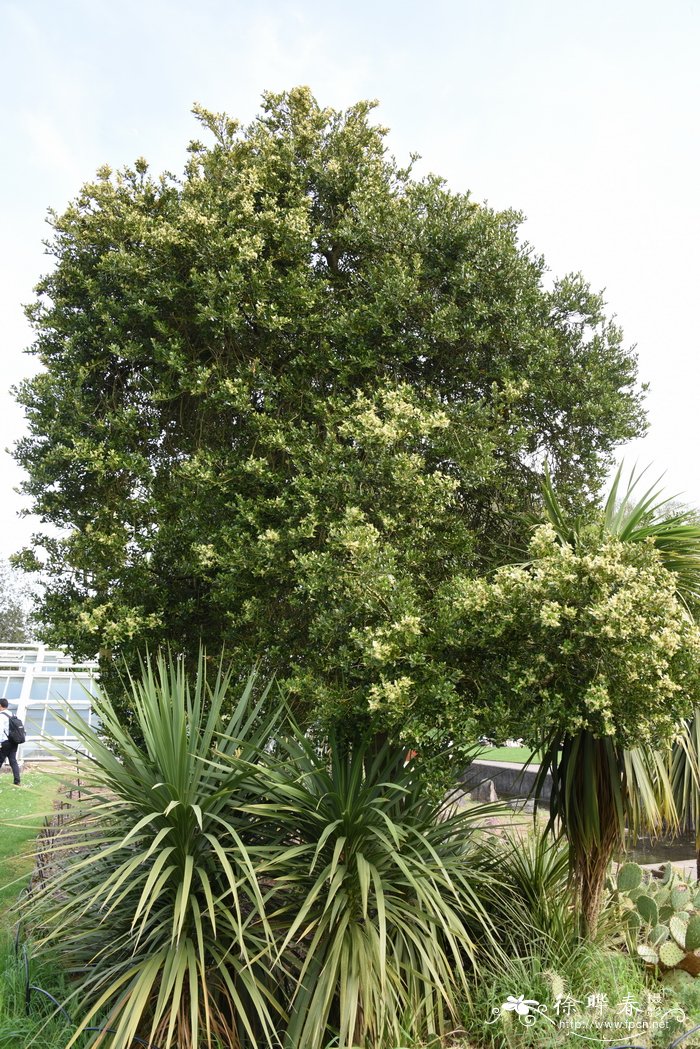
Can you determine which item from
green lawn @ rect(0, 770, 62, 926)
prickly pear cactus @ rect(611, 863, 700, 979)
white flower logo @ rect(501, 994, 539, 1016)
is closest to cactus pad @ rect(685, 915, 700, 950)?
prickly pear cactus @ rect(611, 863, 700, 979)

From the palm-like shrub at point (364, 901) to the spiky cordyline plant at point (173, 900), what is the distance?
8.9 inches

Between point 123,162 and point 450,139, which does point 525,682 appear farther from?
point 123,162

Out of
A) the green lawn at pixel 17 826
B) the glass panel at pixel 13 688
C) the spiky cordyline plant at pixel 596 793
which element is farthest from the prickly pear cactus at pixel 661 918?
the glass panel at pixel 13 688

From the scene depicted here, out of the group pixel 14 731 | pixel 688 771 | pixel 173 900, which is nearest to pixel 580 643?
pixel 688 771

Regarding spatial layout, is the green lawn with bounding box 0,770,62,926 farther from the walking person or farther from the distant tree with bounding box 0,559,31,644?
the distant tree with bounding box 0,559,31,644

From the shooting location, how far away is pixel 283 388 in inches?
229

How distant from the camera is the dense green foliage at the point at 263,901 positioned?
3.55 meters

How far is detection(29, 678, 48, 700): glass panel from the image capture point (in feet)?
48.3

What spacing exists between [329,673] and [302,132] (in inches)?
188

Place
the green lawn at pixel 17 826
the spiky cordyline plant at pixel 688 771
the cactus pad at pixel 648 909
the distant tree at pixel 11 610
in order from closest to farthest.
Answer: the cactus pad at pixel 648 909 < the spiky cordyline plant at pixel 688 771 < the green lawn at pixel 17 826 < the distant tree at pixel 11 610

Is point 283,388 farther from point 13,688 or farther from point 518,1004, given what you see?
point 13,688

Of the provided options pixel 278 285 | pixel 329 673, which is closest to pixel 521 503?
pixel 329 673

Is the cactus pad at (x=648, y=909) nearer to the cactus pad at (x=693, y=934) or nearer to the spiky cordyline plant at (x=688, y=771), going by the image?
the cactus pad at (x=693, y=934)

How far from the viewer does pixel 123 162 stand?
268 inches
